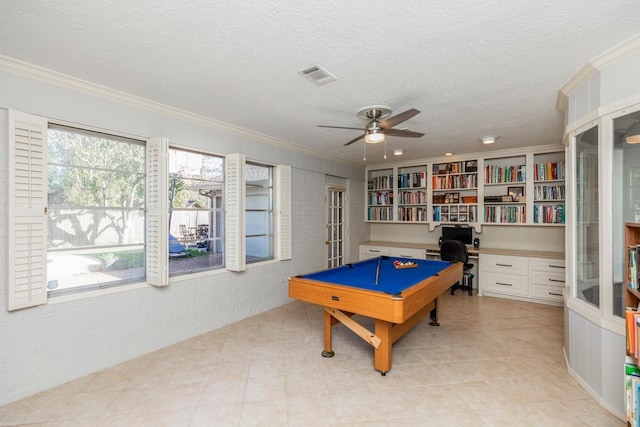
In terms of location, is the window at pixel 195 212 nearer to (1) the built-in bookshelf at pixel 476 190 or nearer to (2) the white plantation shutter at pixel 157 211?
(2) the white plantation shutter at pixel 157 211

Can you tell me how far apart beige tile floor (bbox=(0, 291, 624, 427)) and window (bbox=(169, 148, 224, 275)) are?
907 mm

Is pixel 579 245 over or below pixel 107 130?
below

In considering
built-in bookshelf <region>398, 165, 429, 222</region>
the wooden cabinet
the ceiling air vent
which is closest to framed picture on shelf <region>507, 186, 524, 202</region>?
the wooden cabinet

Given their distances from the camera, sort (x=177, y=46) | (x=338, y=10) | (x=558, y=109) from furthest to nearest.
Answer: (x=558, y=109) < (x=177, y=46) < (x=338, y=10)

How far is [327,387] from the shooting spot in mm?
2412

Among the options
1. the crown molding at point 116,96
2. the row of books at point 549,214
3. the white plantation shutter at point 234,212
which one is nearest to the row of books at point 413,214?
the row of books at point 549,214

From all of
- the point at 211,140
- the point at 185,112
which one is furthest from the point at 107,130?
the point at 211,140

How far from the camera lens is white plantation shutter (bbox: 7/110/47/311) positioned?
2174 millimetres

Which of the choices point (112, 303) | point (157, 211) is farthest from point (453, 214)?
point (112, 303)

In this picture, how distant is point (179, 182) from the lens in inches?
133

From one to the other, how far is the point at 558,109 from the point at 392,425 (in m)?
3.32

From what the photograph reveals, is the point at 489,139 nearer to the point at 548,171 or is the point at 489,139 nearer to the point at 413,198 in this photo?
the point at 548,171

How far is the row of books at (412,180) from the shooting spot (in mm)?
5902

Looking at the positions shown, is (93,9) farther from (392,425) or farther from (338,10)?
(392,425)
